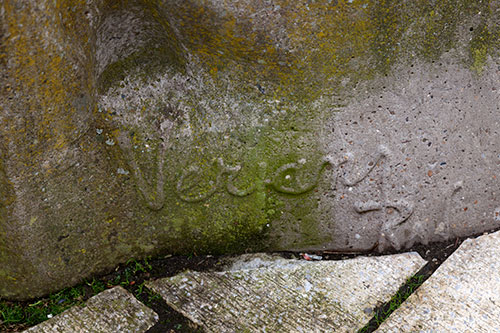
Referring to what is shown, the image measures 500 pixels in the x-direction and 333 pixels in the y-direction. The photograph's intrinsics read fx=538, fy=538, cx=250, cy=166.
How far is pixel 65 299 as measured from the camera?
197 cm

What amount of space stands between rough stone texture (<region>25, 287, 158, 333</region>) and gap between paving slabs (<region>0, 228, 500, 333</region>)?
0.11ft

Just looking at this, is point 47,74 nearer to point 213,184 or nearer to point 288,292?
point 213,184

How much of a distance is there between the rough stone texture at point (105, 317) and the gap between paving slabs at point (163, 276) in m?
0.03

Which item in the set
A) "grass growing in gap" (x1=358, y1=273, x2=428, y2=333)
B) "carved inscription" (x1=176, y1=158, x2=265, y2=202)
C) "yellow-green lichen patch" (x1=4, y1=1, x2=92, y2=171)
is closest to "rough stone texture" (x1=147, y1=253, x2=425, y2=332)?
"grass growing in gap" (x1=358, y1=273, x2=428, y2=333)

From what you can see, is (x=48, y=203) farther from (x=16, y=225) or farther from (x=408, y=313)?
(x=408, y=313)

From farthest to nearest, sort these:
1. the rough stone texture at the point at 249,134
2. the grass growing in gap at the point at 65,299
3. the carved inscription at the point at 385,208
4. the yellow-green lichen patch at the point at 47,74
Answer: the carved inscription at the point at 385,208
the grass growing in gap at the point at 65,299
the rough stone texture at the point at 249,134
the yellow-green lichen patch at the point at 47,74

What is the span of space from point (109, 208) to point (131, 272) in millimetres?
276

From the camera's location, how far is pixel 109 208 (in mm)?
1978

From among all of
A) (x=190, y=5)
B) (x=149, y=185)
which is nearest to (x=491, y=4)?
(x=190, y=5)

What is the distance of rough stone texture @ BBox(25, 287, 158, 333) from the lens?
1.83 m

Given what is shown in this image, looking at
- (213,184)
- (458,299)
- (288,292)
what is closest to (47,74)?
(213,184)

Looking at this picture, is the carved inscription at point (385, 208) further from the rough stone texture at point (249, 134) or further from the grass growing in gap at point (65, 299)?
the grass growing in gap at point (65, 299)

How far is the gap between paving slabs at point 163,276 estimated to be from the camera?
1.88m

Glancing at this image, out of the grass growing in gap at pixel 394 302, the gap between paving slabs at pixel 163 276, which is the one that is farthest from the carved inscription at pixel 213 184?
the grass growing in gap at pixel 394 302
